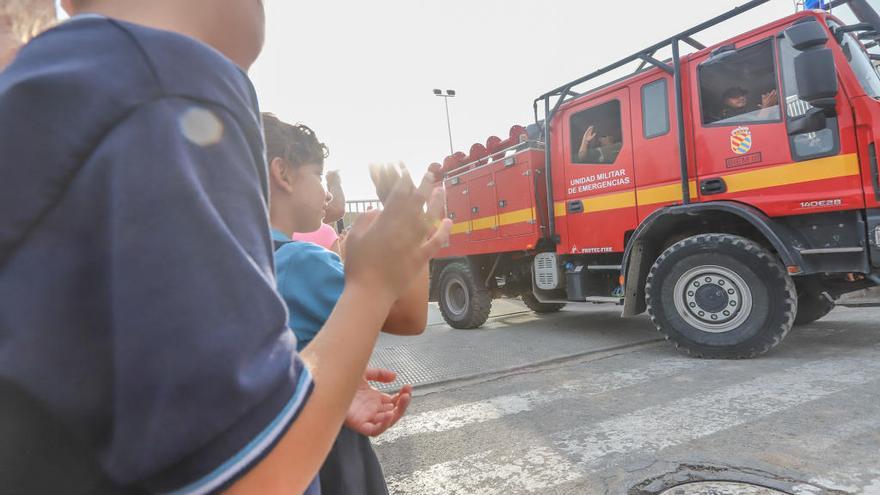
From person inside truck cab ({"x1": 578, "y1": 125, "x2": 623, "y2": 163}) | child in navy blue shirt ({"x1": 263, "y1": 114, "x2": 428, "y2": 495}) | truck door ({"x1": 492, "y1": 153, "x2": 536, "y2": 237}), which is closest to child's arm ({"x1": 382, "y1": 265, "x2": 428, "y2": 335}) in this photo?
child in navy blue shirt ({"x1": 263, "y1": 114, "x2": 428, "y2": 495})

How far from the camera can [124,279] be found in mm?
401

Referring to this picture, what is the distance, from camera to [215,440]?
417 mm

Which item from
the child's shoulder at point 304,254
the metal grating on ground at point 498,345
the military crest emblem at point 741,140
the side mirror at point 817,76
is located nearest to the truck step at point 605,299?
the metal grating on ground at point 498,345

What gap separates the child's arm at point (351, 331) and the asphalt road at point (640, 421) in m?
1.86

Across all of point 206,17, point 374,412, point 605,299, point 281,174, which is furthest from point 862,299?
point 206,17

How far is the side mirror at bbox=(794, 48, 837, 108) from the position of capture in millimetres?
3539

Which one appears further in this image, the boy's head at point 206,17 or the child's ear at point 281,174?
the child's ear at point 281,174

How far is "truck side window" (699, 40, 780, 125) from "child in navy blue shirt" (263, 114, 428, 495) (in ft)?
14.1

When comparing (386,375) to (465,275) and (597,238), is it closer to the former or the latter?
(597,238)

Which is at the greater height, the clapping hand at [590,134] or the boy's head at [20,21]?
the clapping hand at [590,134]

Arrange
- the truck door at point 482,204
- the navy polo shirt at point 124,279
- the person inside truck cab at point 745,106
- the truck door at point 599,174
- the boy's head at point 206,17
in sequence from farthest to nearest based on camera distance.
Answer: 1. the truck door at point 482,204
2. the truck door at point 599,174
3. the person inside truck cab at point 745,106
4. the boy's head at point 206,17
5. the navy polo shirt at point 124,279

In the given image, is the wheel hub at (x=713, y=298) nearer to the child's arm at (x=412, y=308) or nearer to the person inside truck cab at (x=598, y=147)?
the person inside truck cab at (x=598, y=147)

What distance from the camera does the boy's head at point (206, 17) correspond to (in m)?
0.55

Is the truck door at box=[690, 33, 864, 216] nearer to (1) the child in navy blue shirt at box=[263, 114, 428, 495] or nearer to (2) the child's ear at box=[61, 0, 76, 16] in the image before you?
(1) the child in navy blue shirt at box=[263, 114, 428, 495]
